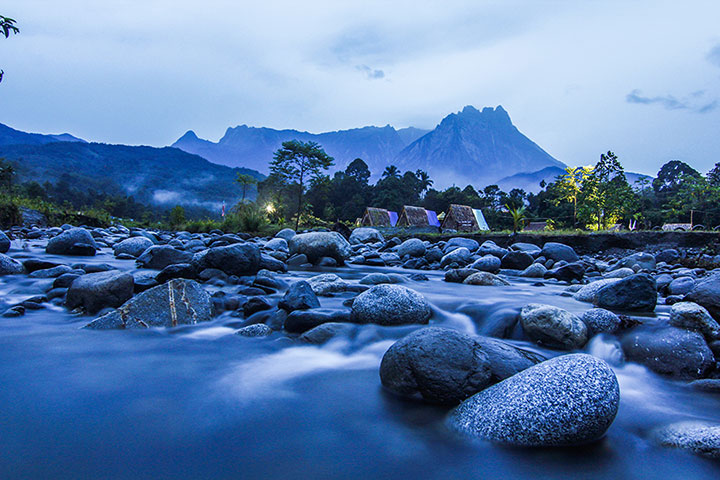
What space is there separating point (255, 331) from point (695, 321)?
4.19 meters

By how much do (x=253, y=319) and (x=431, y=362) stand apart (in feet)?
8.46

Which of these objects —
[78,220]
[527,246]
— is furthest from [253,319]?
→ [78,220]

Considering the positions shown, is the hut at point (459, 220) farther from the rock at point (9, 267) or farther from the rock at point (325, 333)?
the rock at point (325, 333)

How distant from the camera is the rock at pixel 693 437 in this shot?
2.11m

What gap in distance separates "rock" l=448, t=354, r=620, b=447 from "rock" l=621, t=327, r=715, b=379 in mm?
1405

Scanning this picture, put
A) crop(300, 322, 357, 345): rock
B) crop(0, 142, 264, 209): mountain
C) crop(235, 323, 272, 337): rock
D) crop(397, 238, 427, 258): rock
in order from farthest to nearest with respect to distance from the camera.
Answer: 1. crop(0, 142, 264, 209): mountain
2. crop(397, 238, 427, 258): rock
3. crop(235, 323, 272, 337): rock
4. crop(300, 322, 357, 345): rock

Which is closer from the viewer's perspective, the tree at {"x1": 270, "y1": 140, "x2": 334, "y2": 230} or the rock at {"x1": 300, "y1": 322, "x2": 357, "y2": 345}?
the rock at {"x1": 300, "y1": 322, "x2": 357, "y2": 345}

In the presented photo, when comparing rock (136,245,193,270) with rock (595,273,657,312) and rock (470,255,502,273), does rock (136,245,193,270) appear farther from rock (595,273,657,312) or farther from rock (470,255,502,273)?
rock (595,273,657,312)

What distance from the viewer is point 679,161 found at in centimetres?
7619

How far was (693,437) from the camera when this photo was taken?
2.23 meters

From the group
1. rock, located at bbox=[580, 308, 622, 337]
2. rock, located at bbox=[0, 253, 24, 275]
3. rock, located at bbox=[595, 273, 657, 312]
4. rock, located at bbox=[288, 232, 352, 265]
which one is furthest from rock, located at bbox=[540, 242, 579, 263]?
rock, located at bbox=[0, 253, 24, 275]

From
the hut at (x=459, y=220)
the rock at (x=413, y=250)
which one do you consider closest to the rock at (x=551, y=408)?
the rock at (x=413, y=250)

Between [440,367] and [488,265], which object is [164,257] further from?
[488,265]

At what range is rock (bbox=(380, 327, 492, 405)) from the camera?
2.62m
